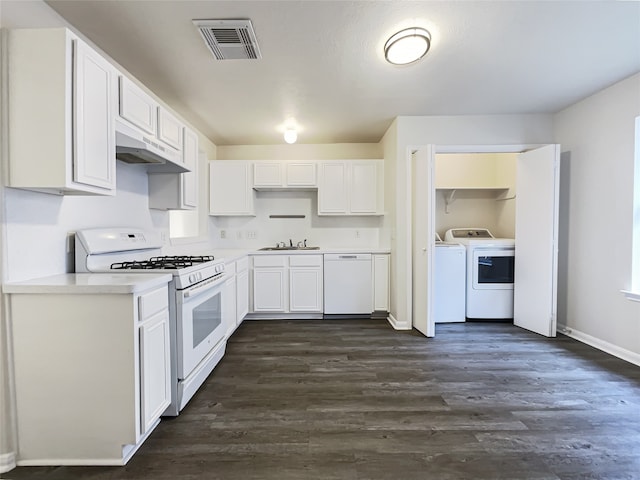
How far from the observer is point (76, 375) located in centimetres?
136

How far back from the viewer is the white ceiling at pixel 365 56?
1.66 metres

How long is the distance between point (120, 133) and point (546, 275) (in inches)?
158

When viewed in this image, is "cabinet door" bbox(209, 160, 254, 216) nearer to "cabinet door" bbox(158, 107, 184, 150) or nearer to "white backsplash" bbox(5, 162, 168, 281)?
"cabinet door" bbox(158, 107, 184, 150)

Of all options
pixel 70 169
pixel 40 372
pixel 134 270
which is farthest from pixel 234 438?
pixel 70 169

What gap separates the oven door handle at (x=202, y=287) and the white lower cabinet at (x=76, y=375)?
1.38ft

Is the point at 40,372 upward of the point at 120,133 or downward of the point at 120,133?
downward

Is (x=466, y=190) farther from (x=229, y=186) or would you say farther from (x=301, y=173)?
(x=229, y=186)

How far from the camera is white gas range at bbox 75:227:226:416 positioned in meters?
1.75

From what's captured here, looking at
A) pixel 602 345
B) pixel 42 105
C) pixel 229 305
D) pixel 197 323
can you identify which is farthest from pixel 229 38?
pixel 602 345

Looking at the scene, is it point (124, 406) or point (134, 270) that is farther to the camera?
point (134, 270)

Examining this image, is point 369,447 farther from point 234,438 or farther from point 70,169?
point 70,169

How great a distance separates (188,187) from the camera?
2.71m

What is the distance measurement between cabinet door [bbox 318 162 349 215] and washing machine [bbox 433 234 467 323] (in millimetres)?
1385

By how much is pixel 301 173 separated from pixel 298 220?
0.72 meters
